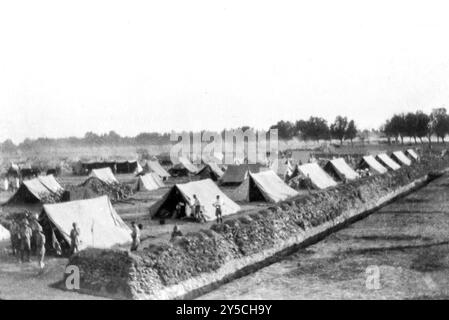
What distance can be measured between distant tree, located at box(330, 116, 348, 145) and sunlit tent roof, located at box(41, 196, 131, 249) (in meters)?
104

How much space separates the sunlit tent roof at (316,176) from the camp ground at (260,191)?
15.1ft

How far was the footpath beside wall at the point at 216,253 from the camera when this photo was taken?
12.2 metres

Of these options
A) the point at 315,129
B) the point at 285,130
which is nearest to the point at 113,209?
the point at 315,129

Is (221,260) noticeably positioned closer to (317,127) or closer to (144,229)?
(144,229)

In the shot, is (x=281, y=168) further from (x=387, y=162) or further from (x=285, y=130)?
(x=285, y=130)

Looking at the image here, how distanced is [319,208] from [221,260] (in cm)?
802

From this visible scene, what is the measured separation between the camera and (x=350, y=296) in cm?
1265

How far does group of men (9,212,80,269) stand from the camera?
15.5 meters

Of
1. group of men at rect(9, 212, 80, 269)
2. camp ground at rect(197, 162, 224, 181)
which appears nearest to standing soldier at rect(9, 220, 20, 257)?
group of men at rect(9, 212, 80, 269)

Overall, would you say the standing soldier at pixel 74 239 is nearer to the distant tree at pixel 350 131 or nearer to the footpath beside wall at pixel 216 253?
the footpath beside wall at pixel 216 253

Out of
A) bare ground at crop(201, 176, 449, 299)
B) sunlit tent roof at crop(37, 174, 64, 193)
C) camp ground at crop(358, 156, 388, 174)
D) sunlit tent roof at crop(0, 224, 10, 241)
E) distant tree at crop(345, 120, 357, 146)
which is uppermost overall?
distant tree at crop(345, 120, 357, 146)

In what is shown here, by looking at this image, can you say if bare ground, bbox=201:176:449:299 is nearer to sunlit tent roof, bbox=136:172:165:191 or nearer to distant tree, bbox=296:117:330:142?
sunlit tent roof, bbox=136:172:165:191

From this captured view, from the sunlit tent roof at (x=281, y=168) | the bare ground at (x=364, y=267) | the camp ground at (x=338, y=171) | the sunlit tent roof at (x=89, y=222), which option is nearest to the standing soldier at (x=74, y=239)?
the sunlit tent roof at (x=89, y=222)
